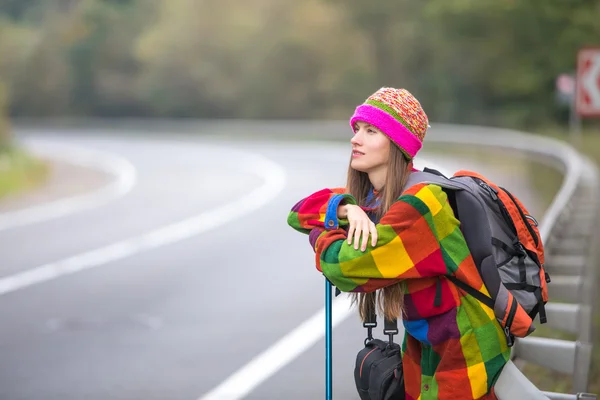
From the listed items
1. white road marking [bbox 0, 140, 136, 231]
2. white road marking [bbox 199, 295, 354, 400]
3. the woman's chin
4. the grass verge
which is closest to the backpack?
the woman's chin

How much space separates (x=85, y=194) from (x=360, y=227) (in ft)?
66.5

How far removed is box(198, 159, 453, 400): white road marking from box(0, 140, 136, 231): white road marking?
887 centimetres

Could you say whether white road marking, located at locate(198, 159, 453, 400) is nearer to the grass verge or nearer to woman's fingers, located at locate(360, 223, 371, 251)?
woman's fingers, located at locate(360, 223, 371, 251)

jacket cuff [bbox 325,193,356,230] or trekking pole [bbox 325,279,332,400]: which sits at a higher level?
jacket cuff [bbox 325,193,356,230]

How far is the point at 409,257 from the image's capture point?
332 centimetres

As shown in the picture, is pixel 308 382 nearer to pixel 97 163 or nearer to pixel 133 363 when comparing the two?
pixel 133 363

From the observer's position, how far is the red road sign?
42.9 ft

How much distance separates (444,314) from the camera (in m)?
3.42

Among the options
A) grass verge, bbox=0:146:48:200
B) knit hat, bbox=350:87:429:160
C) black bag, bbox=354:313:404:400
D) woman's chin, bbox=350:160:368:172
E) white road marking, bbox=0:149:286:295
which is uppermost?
grass verge, bbox=0:146:48:200

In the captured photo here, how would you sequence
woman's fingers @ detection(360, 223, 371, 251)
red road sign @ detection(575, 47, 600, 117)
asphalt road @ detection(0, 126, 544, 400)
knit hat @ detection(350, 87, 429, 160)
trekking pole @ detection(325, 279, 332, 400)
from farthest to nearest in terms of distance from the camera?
red road sign @ detection(575, 47, 600, 117), asphalt road @ detection(0, 126, 544, 400), trekking pole @ detection(325, 279, 332, 400), knit hat @ detection(350, 87, 429, 160), woman's fingers @ detection(360, 223, 371, 251)

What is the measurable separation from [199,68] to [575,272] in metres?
72.0

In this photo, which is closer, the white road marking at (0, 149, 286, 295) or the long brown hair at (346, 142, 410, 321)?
the long brown hair at (346, 142, 410, 321)

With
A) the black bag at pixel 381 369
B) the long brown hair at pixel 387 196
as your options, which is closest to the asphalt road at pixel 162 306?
the black bag at pixel 381 369

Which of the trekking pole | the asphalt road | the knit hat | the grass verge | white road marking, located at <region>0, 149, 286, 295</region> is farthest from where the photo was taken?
the grass verge
